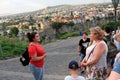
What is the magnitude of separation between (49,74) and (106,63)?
5.68 m

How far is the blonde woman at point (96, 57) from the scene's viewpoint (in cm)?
598

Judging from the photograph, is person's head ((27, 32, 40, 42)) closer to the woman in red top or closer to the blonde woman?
the woman in red top

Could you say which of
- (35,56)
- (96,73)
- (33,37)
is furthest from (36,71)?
(96,73)

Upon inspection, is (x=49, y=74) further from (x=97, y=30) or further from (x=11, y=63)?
(x=97, y=30)

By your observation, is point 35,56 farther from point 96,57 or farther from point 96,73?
point 96,57

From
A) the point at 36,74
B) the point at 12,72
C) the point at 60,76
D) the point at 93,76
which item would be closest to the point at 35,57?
the point at 36,74

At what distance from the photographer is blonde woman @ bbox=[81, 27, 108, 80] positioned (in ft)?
19.6

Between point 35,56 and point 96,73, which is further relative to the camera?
point 35,56

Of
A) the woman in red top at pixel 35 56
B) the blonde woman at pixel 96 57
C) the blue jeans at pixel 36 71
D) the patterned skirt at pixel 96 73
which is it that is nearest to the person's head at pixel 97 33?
the blonde woman at pixel 96 57

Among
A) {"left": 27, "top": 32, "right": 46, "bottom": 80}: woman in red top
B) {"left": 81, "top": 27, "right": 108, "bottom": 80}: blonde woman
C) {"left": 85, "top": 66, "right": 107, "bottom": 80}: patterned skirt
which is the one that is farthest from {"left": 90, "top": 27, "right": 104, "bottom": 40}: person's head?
{"left": 27, "top": 32, "right": 46, "bottom": 80}: woman in red top

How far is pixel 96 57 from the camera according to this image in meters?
5.95

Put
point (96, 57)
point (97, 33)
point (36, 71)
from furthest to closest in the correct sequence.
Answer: point (36, 71)
point (97, 33)
point (96, 57)

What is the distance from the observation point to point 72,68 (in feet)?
18.3

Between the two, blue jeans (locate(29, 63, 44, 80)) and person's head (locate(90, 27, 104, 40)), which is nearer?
person's head (locate(90, 27, 104, 40))
